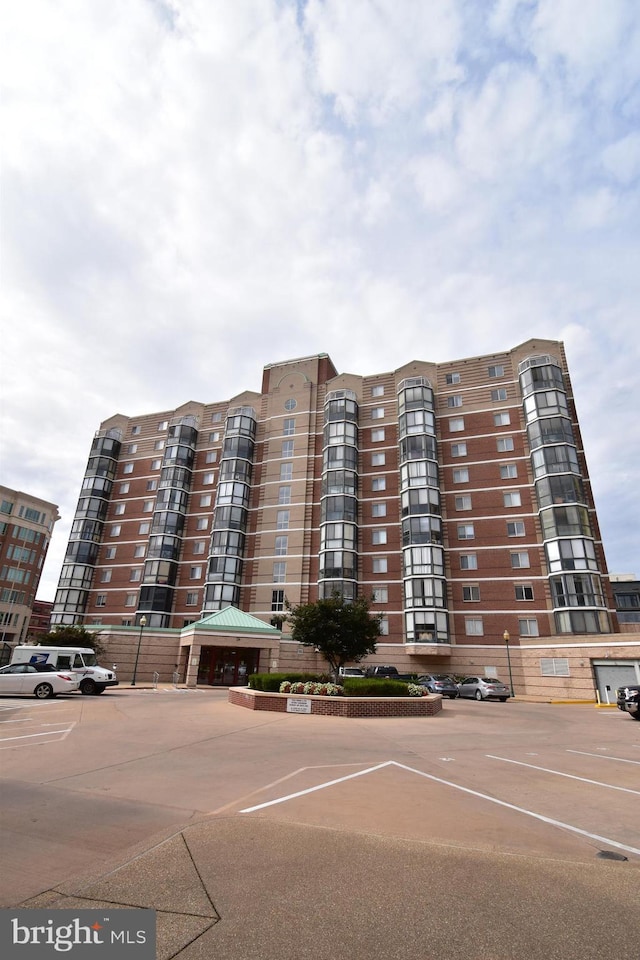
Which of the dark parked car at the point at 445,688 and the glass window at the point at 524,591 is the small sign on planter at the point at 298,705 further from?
the glass window at the point at 524,591

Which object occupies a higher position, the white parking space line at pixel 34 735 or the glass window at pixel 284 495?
the glass window at pixel 284 495

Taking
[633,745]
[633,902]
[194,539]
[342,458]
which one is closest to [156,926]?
[633,902]

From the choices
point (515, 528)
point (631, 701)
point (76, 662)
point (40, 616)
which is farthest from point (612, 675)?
point (40, 616)

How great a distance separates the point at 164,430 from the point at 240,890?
216 ft

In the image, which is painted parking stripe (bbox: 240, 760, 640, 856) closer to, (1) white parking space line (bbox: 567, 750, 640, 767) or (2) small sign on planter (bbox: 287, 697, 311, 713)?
(1) white parking space line (bbox: 567, 750, 640, 767)

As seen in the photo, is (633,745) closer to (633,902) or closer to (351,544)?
(633,902)

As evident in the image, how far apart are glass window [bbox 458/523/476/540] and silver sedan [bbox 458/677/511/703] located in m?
16.3

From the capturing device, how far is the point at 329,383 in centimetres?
5928

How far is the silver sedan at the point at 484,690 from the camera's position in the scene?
31266 mm

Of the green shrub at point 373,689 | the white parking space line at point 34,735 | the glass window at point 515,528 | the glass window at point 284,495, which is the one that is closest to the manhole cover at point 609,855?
the white parking space line at point 34,735

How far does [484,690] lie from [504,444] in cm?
2607

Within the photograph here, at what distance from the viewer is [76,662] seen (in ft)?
90.3

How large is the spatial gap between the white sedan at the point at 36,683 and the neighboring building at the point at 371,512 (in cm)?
1938

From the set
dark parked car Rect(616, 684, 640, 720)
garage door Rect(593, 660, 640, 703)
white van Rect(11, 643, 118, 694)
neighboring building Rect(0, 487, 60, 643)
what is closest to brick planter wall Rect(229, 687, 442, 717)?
dark parked car Rect(616, 684, 640, 720)
